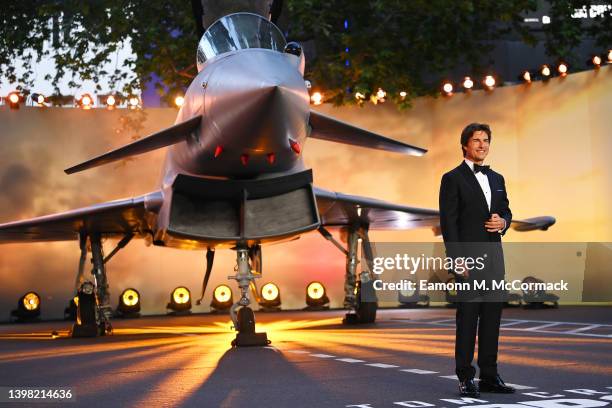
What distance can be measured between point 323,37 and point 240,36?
12404mm

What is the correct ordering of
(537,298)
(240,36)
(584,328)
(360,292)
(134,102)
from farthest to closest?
(134,102), (537,298), (360,292), (584,328), (240,36)

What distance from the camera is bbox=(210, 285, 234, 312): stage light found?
17.3 m

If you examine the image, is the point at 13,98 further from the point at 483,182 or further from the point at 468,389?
the point at 468,389

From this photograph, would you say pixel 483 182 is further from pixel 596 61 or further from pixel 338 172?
pixel 338 172

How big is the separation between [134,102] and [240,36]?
37.3 ft

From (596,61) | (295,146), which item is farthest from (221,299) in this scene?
(295,146)

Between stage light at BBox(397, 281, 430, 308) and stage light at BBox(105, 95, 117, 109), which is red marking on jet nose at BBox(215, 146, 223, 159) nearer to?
stage light at BBox(105, 95, 117, 109)

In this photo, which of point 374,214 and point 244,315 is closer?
point 244,315

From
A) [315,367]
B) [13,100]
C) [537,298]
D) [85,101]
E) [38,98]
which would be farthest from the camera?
[85,101]

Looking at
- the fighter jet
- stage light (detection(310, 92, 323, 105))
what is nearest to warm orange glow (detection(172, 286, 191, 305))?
stage light (detection(310, 92, 323, 105))

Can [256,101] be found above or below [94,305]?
above

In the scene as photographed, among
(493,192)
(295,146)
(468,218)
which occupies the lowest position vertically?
(468,218)

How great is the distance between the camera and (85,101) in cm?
1730

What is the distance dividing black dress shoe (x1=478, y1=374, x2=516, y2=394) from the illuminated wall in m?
12.1
